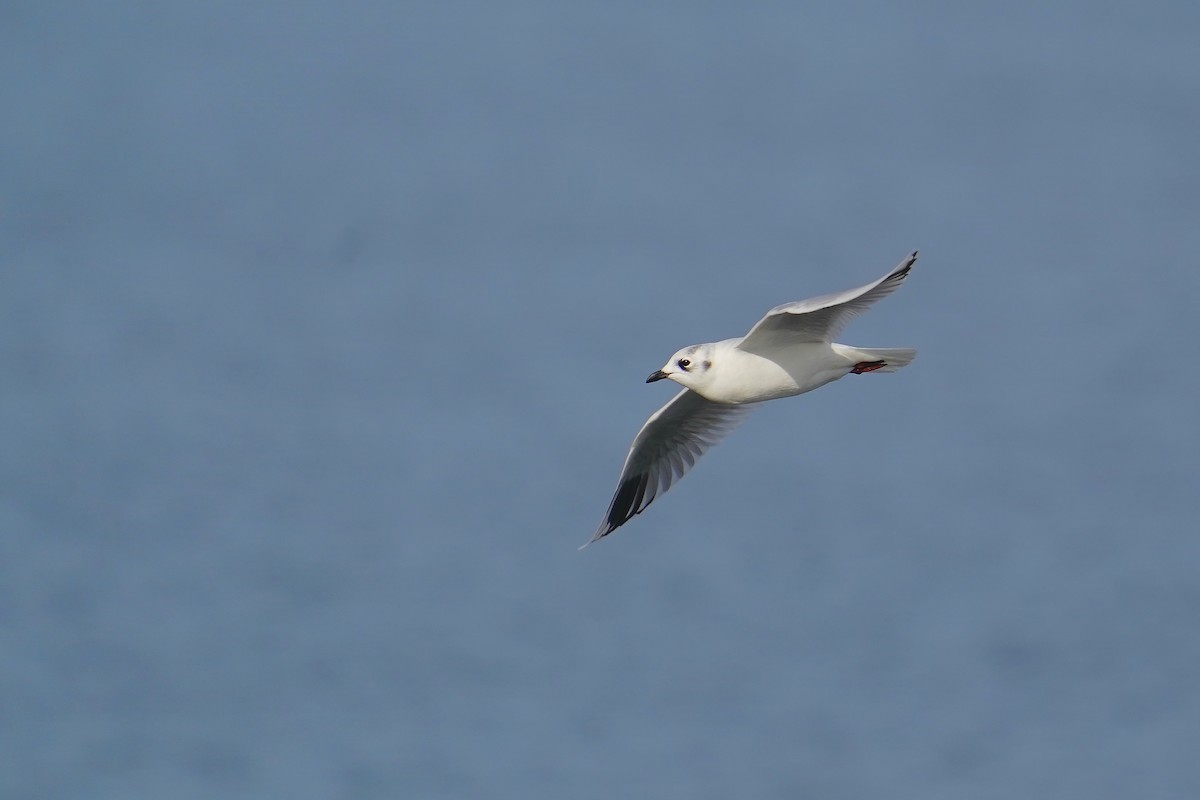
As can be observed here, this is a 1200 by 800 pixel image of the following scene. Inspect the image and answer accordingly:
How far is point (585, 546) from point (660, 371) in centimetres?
159

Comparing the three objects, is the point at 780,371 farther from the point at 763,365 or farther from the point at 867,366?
the point at 867,366

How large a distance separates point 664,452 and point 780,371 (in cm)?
211

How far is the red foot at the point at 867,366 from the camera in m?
13.2

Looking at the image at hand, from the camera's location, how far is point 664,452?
1480 cm

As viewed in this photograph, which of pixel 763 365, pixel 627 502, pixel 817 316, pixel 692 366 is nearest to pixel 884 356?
pixel 817 316

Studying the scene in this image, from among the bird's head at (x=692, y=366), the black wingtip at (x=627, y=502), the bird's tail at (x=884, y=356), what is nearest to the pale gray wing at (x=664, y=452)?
the black wingtip at (x=627, y=502)

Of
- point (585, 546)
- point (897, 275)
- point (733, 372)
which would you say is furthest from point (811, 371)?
point (585, 546)

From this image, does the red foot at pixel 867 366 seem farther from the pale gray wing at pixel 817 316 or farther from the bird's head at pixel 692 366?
the bird's head at pixel 692 366

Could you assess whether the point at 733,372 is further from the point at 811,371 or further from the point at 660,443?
the point at 660,443

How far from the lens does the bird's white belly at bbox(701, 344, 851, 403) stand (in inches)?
509

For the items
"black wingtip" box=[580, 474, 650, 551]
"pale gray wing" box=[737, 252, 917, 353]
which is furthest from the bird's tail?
"black wingtip" box=[580, 474, 650, 551]

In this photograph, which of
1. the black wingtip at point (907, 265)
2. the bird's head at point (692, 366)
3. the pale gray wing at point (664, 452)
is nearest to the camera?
the black wingtip at point (907, 265)

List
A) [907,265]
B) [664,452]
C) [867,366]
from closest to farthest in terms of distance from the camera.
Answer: [907,265] → [867,366] → [664,452]

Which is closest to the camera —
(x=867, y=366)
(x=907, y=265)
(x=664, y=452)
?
(x=907, y=265)
